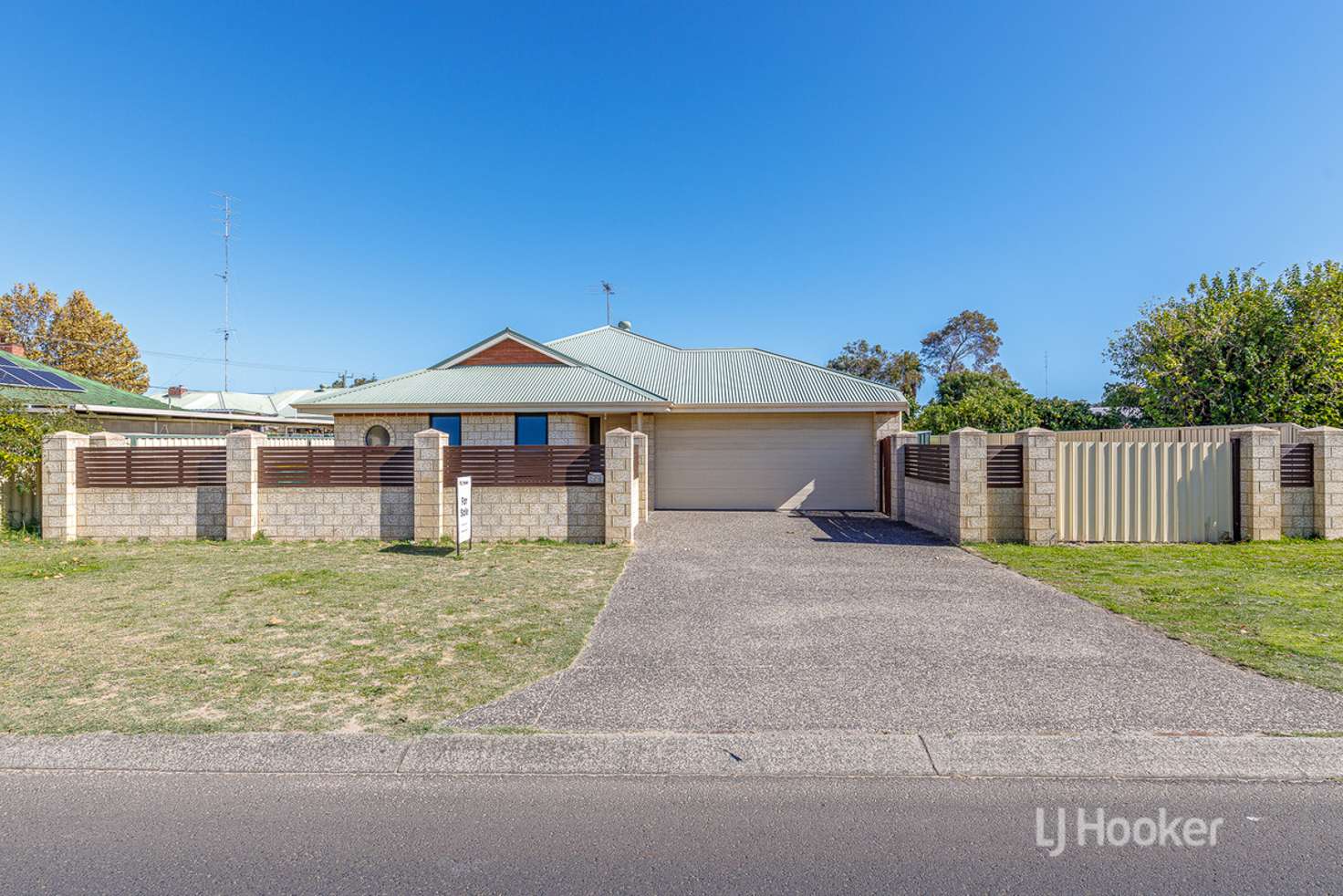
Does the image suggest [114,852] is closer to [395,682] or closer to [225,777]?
[225,777]

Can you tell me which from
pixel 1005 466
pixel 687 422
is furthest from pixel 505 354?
pixel 1005 466

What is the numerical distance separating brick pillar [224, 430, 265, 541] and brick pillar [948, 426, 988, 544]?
40.6 feet

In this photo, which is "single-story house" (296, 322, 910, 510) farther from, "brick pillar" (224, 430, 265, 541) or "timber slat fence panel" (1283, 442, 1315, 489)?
"timber slat fence panel" (1283, 442, 1315, 489)

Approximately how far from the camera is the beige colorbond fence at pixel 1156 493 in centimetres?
1119

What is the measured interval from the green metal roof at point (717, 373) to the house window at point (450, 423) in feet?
15.9

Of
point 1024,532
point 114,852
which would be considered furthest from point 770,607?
point 1024,532

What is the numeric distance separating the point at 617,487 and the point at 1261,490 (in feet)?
35.1

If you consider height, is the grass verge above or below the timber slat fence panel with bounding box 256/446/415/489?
below

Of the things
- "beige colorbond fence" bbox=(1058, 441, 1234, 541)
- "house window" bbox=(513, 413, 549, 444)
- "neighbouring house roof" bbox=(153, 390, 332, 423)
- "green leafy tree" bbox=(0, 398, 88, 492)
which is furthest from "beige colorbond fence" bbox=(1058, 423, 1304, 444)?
"neighbouring house roof" bbox=(153, 390, 332, 423)

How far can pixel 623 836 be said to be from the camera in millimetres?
3115

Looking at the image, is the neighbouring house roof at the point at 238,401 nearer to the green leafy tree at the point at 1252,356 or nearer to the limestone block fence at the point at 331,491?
the limestone block fence at the point at 331,491

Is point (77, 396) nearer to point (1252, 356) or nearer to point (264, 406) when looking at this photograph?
point (264, 406)

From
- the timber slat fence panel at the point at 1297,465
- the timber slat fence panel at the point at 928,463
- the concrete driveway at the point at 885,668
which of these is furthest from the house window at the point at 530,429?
the timber slat fence panel at the point at 1297,465

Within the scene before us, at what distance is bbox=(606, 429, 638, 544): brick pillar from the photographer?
11602 mm
